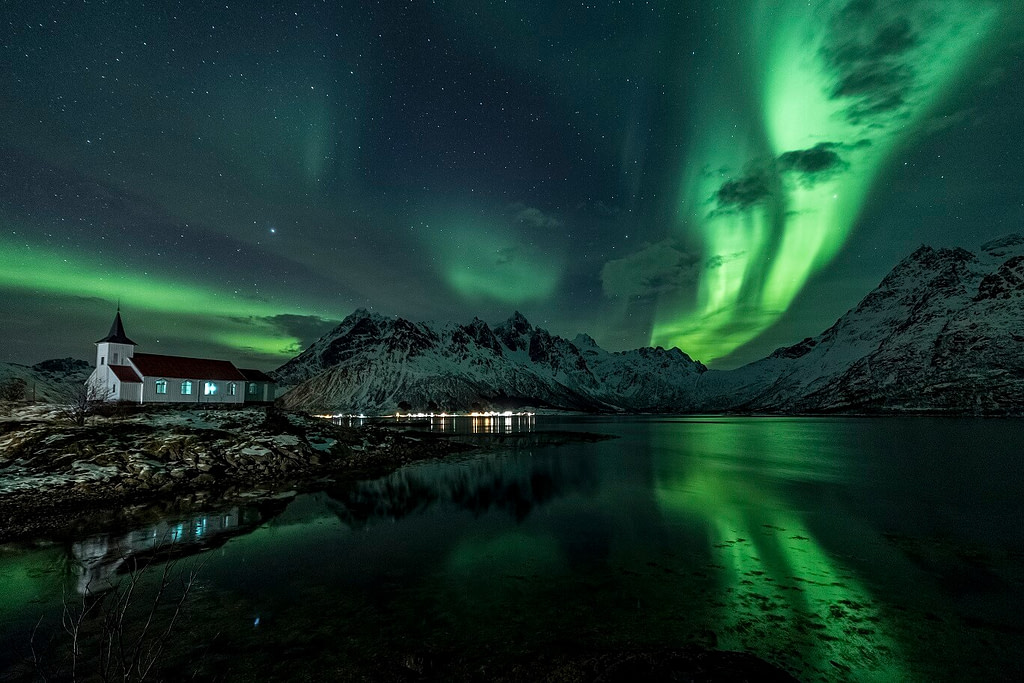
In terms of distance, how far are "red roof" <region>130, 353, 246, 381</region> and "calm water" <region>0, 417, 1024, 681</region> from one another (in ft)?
185

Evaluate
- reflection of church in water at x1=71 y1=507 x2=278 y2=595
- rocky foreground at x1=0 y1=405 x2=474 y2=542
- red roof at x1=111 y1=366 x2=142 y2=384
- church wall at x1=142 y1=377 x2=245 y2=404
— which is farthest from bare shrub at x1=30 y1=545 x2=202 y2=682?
church wall at x1=142 y1=377 x2=245 y2=404

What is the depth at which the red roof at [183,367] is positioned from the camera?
2870 inches

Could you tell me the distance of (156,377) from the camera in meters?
72.1

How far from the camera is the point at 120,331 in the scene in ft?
243

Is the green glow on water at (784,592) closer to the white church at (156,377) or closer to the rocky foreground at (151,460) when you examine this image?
the rocky foreground at (151,460)

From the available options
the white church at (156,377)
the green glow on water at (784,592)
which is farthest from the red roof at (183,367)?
the green glow on water at (784,592)

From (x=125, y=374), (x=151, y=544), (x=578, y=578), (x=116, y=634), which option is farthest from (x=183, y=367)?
(x=578, y=578)

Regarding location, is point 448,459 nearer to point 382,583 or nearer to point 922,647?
point 382,583

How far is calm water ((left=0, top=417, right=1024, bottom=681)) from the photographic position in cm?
1337

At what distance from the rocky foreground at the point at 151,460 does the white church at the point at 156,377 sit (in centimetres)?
1151

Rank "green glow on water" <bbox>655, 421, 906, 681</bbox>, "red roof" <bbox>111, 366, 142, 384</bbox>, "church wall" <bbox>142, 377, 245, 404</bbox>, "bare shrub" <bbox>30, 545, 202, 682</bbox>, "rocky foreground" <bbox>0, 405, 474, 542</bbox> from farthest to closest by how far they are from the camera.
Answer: "church wall" <bbox>142, 377, 245, 404</bbox> → "red roof" <bbox>111, 366, 142, 384</bbox> → "rocky foreground" <bbox>0, 405, 474, 542</bbox> → "green glow on water" <bbox>655, 421, 906, 681</bbox> → "bare shrub" <bbox>30, 545, 202, 682</bbox>

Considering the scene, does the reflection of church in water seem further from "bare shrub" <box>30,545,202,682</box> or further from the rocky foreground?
the rocky foreground

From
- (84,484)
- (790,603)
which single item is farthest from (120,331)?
(790,603)

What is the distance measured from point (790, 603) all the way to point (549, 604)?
9.01 metres
